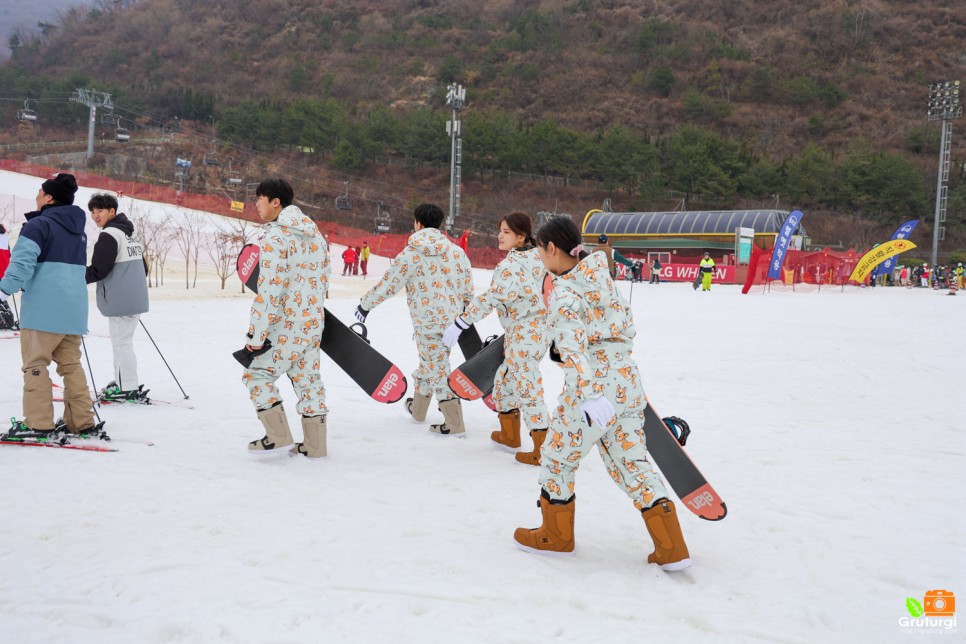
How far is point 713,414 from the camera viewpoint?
6336mm

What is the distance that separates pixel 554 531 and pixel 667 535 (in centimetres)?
47

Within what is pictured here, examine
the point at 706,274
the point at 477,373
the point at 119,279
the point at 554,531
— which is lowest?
the point at 554,531

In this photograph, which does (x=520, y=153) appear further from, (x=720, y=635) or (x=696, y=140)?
(x=720, y=635)

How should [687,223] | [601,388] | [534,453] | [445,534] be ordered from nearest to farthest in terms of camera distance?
[601,388], [445,534], [534,453], [687,223]

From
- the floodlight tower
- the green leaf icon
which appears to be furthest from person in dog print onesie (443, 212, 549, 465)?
the floodlight tower

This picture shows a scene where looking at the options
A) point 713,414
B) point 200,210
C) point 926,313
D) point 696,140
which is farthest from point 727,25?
point 713,414

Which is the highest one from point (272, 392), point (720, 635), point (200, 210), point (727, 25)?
point (727, 25)

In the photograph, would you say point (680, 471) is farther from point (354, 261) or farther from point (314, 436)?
point (354, 261)

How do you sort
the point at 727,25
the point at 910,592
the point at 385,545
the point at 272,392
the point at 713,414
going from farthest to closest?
1. the point at 727,25
2. the point at 713,414
3. the point at 272,392
4. the point at 385,545
5. the point at 910,592

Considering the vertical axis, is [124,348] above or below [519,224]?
below

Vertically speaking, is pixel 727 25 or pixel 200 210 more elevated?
pixel 727 25

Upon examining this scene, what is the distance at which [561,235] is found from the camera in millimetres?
3100

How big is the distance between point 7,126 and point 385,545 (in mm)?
80179

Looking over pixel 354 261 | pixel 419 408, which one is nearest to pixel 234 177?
pixel 354 261
